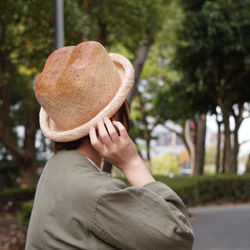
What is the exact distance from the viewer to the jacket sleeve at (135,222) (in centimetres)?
145

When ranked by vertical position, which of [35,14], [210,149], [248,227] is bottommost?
[210,149]

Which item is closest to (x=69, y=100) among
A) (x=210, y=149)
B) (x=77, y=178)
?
(x=77, y=178)

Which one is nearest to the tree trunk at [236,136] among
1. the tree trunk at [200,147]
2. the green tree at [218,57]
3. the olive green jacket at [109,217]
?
the green tree at [218,57]

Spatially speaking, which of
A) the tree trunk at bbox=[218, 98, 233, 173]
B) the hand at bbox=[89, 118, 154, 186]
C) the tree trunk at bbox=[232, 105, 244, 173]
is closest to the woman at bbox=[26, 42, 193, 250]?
the hand at bbox=[89, 118, 154, 186]

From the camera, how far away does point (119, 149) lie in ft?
5.39

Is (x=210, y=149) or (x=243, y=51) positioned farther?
(x=210, y=149)

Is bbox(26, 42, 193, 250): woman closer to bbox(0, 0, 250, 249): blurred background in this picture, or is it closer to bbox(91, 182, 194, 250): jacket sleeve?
bbox(91, 182, 194, 250): jacket sleeve

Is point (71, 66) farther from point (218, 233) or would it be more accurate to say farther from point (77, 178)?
point (218, 233)

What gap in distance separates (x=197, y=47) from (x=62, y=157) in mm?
17219

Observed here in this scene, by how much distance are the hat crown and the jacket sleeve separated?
0.99 ft

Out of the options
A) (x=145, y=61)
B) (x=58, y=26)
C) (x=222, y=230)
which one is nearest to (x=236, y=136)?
(x=145, y=61)

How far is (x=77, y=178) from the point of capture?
1.51 m

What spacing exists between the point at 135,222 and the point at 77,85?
1.43 feet

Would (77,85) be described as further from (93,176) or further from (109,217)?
(109,217)
